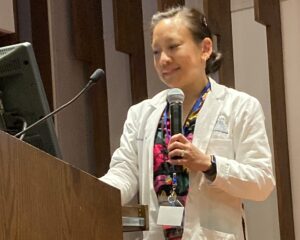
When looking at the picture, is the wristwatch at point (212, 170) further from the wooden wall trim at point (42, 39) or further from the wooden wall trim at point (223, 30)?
the wooden wall trim at point (42, 39)

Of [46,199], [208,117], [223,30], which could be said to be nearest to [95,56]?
[223,30]

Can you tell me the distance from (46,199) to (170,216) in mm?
604

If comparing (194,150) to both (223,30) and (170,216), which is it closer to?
(170,216)

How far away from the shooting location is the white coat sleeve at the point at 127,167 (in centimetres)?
165

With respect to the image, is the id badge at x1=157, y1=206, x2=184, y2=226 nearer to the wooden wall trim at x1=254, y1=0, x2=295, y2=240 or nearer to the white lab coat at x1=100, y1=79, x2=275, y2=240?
the white lab coat at x1=100, y1=79, x2=275, y2=240

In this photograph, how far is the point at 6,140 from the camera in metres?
0.85

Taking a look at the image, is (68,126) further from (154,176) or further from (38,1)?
(154,176)

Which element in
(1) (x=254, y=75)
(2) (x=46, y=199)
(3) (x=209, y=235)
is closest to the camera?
(2) (x=46, y=199)

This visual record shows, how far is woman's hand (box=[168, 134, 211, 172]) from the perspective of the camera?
1.40 metres

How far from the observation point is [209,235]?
1.53 metres

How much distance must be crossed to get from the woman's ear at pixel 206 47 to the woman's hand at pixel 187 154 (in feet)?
1.22

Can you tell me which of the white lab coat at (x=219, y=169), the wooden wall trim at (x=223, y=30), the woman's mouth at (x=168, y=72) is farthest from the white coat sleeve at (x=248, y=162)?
the wooden wall trim at (x=223, y=30)

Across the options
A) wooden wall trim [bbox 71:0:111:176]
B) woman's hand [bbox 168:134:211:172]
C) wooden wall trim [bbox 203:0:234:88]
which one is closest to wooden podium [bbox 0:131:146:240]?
woman's hand [bbox 168:134:211:172]

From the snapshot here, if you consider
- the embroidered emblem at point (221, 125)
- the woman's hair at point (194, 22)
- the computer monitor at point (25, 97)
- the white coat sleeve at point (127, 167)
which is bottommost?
the white coat sleeve at point (127, 167)
